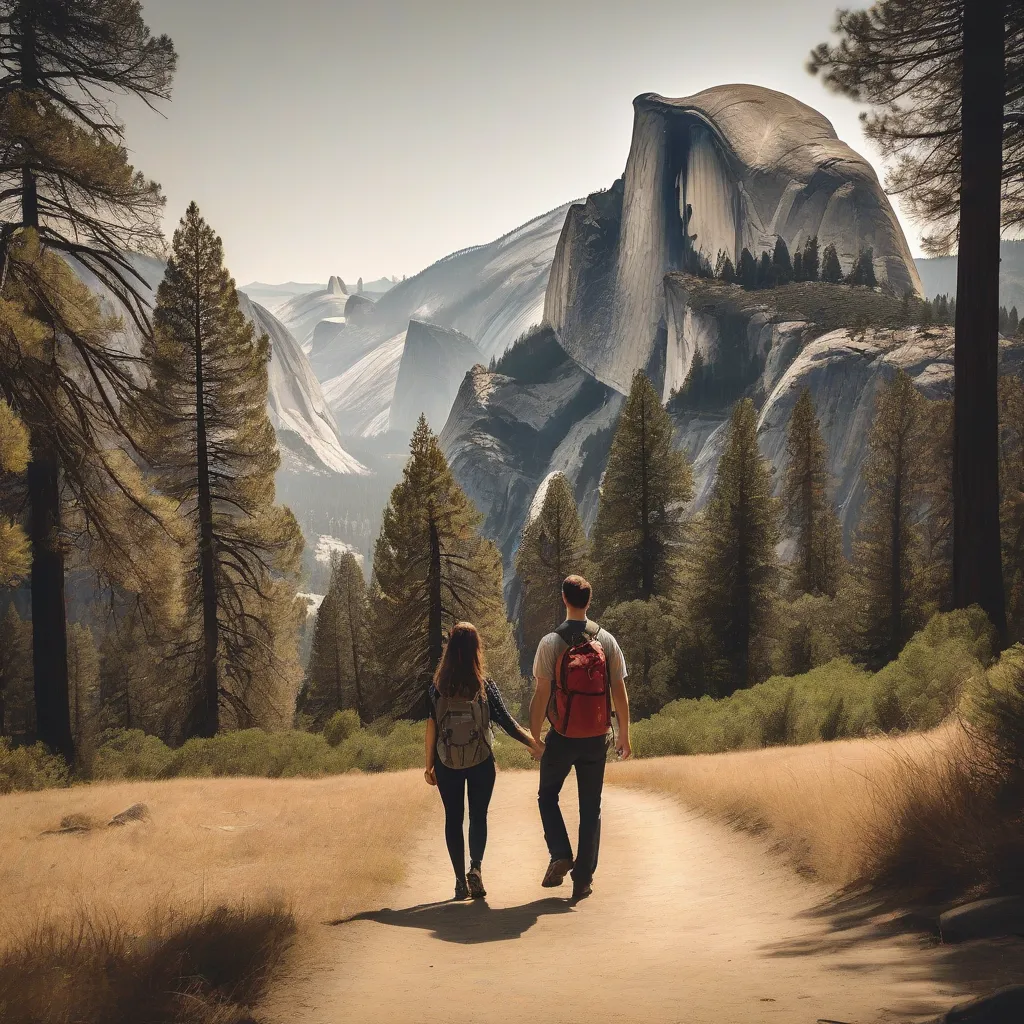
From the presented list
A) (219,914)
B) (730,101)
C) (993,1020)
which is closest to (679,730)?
(219,914)

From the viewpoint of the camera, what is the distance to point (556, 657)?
6840 millimetres

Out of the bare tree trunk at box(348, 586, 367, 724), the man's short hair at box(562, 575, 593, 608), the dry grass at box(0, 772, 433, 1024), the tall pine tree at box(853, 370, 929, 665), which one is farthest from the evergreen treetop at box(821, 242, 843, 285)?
the man's short hair at box(562, 575, 593, 608)

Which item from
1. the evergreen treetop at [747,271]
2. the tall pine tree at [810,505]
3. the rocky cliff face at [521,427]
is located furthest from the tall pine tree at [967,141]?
the rocky cliff face at [521,427]

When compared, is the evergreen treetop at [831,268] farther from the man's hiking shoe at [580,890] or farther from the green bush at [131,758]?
the man's hiking shoe at [580,890]

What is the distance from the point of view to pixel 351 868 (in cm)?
758

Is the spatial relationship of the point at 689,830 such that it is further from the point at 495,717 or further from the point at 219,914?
the point at 219,914

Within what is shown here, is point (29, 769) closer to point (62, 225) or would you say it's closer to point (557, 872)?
point (62, 225)

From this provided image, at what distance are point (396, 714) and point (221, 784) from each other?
15.3 m

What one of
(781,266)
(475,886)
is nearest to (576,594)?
(475,886)

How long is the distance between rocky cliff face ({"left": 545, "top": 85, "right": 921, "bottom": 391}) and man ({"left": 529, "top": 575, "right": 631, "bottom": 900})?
103023 millimetres

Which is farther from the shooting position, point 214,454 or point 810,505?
point 810,505

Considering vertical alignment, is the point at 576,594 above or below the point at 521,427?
below

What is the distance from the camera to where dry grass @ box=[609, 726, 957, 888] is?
20.9 feet

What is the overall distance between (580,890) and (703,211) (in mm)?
118775
